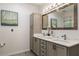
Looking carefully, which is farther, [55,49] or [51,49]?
[51,49]

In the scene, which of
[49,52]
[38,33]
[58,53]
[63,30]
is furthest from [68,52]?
[38,33]

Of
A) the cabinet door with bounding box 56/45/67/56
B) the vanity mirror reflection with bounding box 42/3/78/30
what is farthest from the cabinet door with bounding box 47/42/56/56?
the vanity mirror reflection with bounding box 42/3/78/30

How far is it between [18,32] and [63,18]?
5.52 ft

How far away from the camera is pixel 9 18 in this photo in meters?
2.94

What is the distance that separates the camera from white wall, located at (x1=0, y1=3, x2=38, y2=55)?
9.64ft

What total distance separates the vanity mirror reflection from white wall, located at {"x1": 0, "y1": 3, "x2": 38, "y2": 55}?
81 cm

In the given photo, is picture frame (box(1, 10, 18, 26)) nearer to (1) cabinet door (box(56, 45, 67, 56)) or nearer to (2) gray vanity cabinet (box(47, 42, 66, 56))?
(2) gray vanity cabinet (box(47, 42, 66, 56))

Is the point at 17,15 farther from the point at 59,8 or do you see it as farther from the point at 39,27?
the point at 59,8

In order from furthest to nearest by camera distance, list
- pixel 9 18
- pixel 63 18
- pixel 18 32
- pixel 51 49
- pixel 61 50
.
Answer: pixel 18 32
pixel 9 18
pixel 63 18
pixel 51 49
pixel 61 50

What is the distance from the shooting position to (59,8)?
2504mm

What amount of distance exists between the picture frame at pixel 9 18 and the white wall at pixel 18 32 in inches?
4.3

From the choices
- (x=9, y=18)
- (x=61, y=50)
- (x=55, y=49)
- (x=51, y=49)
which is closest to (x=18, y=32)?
(x=9, y=18)

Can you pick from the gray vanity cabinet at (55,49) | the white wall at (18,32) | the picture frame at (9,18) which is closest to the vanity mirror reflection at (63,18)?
the gray vanity cabinet at (55,49)

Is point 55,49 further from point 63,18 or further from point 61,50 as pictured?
point 63,18
